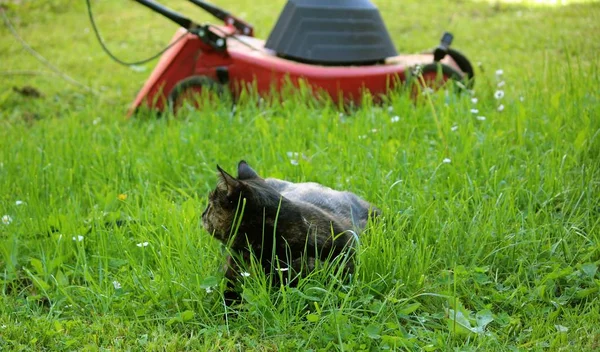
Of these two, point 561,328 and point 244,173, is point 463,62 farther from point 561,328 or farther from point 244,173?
point 561,328

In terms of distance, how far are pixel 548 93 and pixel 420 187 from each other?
123cm

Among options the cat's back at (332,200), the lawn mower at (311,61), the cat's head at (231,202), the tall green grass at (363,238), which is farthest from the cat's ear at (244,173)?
the lawn mower at (311,61)

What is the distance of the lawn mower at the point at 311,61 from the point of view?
4203mm

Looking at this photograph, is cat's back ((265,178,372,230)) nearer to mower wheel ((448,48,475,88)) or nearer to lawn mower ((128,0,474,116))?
lawn mower ((128,0,474,116))

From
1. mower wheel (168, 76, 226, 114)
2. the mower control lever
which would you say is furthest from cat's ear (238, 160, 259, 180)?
the mower control lever

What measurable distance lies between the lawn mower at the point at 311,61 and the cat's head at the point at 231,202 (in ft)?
6.00

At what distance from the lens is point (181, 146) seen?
3.60m

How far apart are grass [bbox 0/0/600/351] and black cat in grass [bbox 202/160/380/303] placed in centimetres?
6

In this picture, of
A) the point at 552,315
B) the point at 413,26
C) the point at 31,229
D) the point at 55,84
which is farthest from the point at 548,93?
the point at 55,84

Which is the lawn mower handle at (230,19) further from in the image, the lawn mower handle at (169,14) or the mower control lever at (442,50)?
the mower control lever at (442,50)

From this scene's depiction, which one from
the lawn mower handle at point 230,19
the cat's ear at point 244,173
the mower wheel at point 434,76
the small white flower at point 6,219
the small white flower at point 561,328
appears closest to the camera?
the small white flower at point 561,328

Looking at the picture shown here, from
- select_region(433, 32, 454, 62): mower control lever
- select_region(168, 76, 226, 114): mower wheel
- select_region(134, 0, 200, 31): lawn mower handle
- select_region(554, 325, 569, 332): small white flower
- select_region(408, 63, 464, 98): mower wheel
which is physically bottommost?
select_region(554, 325, 569, 332): small white flower

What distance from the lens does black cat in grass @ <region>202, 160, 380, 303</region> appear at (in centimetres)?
229

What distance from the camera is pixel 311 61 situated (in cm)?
428
